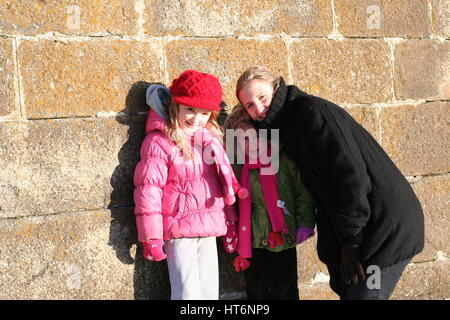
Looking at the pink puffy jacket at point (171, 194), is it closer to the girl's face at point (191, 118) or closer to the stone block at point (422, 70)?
the girl's face at point (191, 118)

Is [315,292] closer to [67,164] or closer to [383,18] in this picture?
[67,164]

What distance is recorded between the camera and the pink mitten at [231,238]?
3.41m

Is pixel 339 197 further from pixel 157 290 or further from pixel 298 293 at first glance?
pixel 157 290

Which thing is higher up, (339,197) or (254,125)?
(254,125)

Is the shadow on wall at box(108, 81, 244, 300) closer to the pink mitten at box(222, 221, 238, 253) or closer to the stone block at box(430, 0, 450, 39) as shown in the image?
the pink mitten at box(222, 221, 238, 253)

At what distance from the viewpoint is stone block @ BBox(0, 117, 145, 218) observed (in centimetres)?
316

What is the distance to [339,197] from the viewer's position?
288cm

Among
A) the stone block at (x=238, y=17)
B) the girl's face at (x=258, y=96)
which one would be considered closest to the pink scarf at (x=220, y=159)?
the girl's face at (x=258, y=96)

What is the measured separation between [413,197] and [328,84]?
112 centimetres

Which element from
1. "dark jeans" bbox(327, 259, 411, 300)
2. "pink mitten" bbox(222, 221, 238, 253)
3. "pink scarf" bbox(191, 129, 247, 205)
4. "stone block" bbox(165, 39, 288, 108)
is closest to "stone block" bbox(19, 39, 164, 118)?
"stone block" bbox(165, 39, 288, 108)

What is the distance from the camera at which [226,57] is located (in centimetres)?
359

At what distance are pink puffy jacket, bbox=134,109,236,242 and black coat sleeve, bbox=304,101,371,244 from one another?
664 mm

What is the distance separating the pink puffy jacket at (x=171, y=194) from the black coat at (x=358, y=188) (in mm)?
604

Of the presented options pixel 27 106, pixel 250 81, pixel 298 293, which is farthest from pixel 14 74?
pixel 298 293
